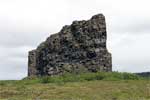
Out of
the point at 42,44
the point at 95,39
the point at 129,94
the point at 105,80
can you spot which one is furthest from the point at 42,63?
the point at 129,94

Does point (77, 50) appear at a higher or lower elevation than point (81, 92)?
higher

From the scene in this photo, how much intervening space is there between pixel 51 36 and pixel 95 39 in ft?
33.5

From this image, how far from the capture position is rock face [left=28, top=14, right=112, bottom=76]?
9806cm

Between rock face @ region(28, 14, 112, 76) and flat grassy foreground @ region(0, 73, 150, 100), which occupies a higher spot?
rock face @ region(28, 14, 112, 76)

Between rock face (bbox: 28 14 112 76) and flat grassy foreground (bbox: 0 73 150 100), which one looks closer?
flat grassy foreground (bbox: 0 73 150 100)

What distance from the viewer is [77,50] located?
328 ft

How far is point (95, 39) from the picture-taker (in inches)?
3898

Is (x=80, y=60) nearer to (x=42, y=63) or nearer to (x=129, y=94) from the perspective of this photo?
(x=42, y=63)

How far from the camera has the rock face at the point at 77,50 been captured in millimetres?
98062

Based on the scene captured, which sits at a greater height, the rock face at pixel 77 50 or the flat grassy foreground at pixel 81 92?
the rock face at pixel 77 50

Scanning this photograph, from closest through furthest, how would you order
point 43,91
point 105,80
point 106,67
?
1. point 43,91
2. point 105,80
3. point 106,67

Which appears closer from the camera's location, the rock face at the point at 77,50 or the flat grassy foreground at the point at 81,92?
the flat grassy foreground at the point at 81,92

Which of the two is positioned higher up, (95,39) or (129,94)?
(95,39)

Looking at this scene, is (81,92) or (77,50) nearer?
(81,92)
